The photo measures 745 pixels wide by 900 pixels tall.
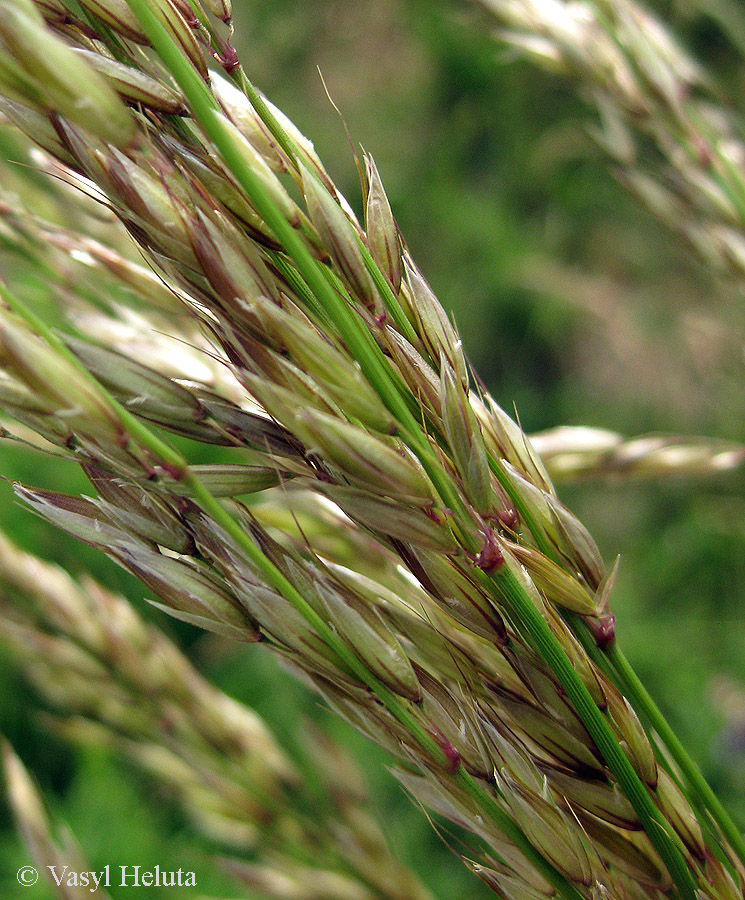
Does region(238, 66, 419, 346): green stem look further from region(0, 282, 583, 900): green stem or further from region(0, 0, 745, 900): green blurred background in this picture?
region(0, 0, 745, 900): green blurred background

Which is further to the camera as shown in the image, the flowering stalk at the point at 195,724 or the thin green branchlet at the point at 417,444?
the flowering stalk at the point at 195,724

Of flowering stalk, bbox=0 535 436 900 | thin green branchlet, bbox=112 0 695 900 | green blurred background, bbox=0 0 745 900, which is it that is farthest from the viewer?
green blurred background, bbox=0 0 745 900

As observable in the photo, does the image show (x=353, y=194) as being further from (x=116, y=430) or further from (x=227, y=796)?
(x=116, y=430)

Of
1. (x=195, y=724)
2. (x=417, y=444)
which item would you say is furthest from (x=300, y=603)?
(x=195, y=724)

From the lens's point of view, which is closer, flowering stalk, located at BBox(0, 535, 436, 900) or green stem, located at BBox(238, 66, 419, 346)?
green stem, located at BBox(238, 66, 419, 346)

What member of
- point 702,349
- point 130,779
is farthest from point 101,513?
point 702,349

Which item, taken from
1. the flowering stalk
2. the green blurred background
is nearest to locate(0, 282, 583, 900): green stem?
the flowering stalk

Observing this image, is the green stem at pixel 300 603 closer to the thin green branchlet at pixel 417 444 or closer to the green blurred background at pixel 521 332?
the thin green branchlet at pixel 417 444

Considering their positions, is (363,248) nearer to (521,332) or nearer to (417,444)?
(417,444)

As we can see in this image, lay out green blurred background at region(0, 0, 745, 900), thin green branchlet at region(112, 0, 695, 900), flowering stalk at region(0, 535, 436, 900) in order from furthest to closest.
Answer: green blurred background at region(0, 0, 745, 900), flowering stalk at region(0, 535, 436, 900), thin green branchlet at region(112, 0, 695, 900)

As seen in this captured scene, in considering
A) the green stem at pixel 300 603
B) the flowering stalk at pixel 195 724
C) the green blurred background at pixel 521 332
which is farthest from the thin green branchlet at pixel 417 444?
the green blurred background at pixel 521 332
